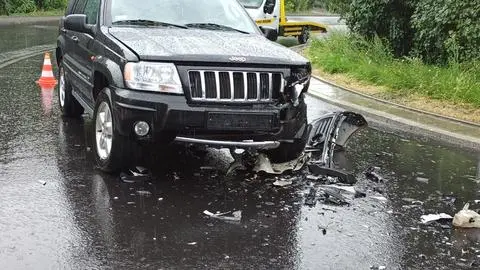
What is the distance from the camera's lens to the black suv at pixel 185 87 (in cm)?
571

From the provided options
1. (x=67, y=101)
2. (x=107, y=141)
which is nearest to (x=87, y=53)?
(x=107, y=141)

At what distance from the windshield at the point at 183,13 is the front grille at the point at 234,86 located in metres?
1.31

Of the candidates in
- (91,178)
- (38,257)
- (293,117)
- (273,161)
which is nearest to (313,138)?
(273,161)

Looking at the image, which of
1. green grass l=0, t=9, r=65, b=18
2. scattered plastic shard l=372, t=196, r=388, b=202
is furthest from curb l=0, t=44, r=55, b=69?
green grass l=0, t=9, r=65, b=18

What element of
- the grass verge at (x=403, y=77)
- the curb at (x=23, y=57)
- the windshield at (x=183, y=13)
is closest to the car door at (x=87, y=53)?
the windshield at (x=183, y=13)

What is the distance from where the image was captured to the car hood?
18.9 feet

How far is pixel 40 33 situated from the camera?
23.9m

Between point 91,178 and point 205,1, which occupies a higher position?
point 205,1

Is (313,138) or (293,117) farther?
(313,138)

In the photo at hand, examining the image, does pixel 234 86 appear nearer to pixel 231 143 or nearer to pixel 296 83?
pixel 231 143

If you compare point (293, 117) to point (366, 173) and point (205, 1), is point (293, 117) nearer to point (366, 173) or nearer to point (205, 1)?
point (366, 173)

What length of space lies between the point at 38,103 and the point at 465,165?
6.41 meters

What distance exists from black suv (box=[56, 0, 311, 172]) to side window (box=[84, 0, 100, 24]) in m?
0.27

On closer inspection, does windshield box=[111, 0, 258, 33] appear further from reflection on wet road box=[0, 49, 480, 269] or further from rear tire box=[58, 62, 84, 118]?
rear tire box=[58, 62, 84, 118]
